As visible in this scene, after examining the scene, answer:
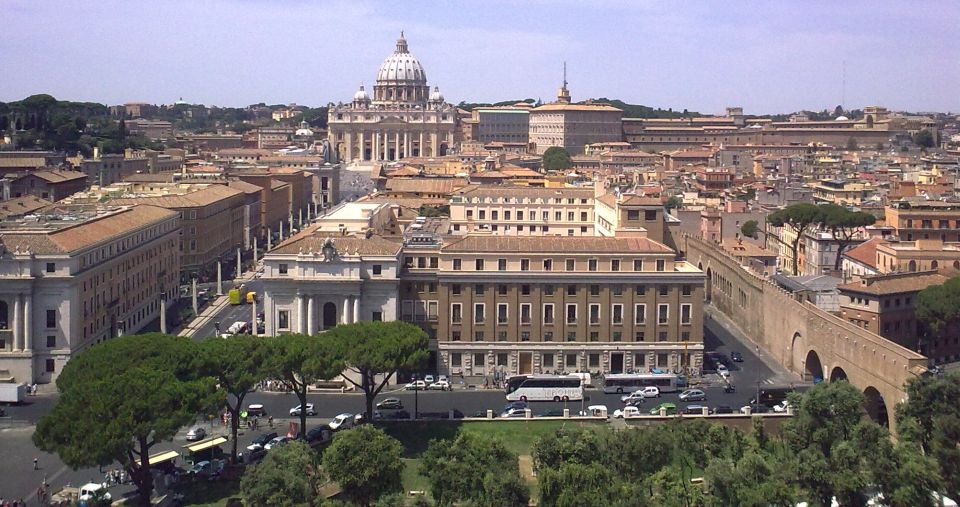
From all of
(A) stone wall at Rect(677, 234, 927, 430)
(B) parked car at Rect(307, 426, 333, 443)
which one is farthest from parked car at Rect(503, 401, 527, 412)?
(A) stone wall at Rect(677, 234, 927, 430)

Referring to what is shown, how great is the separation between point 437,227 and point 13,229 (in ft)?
47.4

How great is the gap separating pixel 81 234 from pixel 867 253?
82.0ft

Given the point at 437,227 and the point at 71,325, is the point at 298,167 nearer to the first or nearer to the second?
the point at 437,227

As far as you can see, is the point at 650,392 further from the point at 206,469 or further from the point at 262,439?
the point at 206,469

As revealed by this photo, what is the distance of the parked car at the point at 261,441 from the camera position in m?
27.5

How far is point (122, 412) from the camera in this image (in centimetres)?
2359

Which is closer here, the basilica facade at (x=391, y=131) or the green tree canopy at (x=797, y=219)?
the green tree canopy at (x=797, y=219)

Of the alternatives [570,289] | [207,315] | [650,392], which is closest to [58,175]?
[207,315]

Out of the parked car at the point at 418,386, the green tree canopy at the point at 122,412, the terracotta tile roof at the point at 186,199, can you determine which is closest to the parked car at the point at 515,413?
the parked car at the point at 418,386

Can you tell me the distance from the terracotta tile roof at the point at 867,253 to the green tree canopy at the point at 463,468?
20.9 m

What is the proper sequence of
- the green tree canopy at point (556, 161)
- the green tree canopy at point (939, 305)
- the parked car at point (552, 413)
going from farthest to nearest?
the green tree canopy at point (556, 161)
the green tree canopy at point (939, 305)
the parked car at point (552, 413)

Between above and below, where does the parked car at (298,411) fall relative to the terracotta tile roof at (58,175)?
below

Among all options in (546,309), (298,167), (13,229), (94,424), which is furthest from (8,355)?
(298,167)

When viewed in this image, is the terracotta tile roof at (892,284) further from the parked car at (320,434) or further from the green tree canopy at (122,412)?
the green tree canopy at (122,412)
